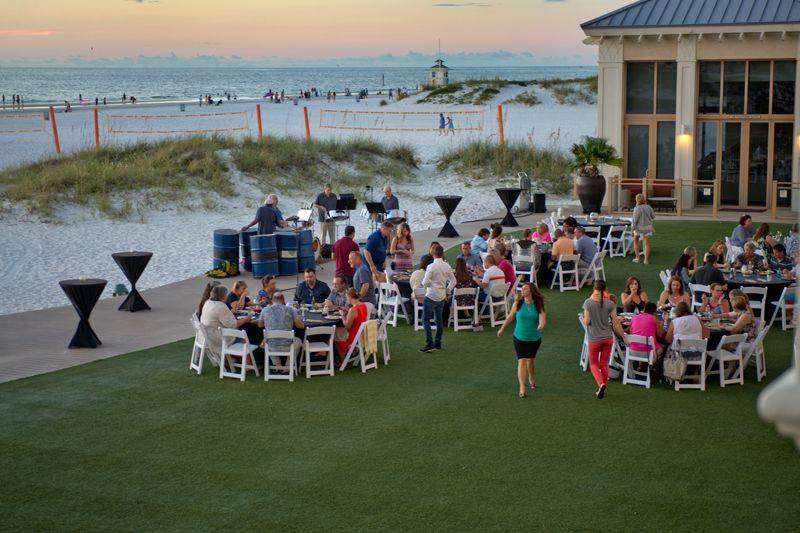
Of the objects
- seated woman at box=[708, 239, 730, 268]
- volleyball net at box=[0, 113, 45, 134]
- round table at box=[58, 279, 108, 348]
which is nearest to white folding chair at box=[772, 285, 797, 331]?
seated woman at box=[708, 239, 730, 268]

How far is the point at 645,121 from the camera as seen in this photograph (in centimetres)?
3055

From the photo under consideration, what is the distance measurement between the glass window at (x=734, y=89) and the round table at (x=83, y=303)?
20.5 meters

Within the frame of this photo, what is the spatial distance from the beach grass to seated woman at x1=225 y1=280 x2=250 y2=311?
2193 cm

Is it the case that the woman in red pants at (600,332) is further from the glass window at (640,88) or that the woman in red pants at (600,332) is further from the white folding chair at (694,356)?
the glass window at (640,88)

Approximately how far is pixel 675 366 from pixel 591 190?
54.6 feet

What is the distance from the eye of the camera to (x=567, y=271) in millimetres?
19344

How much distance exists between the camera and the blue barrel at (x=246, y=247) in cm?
2169

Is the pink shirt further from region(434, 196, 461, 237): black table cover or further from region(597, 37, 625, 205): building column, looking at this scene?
region(597, 37, 625, 205): building column

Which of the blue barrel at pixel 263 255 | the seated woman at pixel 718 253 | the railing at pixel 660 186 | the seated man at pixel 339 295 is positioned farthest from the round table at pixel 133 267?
the railing at pixel 660 186

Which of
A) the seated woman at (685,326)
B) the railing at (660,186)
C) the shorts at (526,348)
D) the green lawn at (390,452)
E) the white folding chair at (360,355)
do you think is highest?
the railing at (660,186)

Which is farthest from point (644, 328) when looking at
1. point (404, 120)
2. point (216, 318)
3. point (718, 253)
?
point (404, 120)

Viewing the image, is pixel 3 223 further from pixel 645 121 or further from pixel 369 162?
pixel 645 121

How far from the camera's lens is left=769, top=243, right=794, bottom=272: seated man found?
56.5 ft

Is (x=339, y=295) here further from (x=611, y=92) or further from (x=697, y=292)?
(x=611, y=92)
